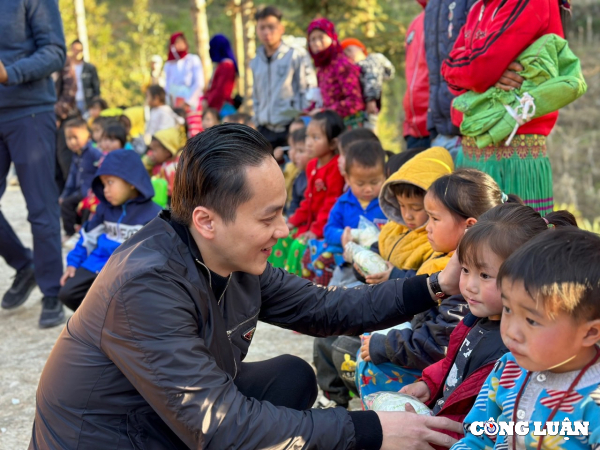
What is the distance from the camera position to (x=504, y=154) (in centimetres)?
346

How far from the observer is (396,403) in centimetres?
→ 236

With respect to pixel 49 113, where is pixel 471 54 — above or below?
above

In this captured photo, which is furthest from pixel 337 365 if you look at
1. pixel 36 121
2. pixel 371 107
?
pixel 371 107

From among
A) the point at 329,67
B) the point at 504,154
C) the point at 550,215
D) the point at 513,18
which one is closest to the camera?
the point at 550,215

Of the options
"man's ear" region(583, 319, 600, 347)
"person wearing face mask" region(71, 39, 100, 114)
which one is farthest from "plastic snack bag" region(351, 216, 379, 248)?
"person wearing face mask" region(71, 39, 100, 114)

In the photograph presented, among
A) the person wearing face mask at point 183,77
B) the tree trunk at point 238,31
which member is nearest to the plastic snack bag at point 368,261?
the person wearing face mask at point 183,77

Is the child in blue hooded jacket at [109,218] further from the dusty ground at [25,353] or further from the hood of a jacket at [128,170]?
the dusty ground at [25,353]

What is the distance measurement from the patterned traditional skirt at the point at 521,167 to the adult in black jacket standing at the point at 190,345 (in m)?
1.68

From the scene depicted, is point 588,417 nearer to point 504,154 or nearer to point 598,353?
point 598,353

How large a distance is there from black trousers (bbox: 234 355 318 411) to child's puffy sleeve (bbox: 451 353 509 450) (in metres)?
0.82

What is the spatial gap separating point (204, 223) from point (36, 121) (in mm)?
3012

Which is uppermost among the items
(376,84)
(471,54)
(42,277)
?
(471,54)

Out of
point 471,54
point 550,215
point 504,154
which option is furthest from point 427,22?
point 550,215

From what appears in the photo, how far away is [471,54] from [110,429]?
241 cm
